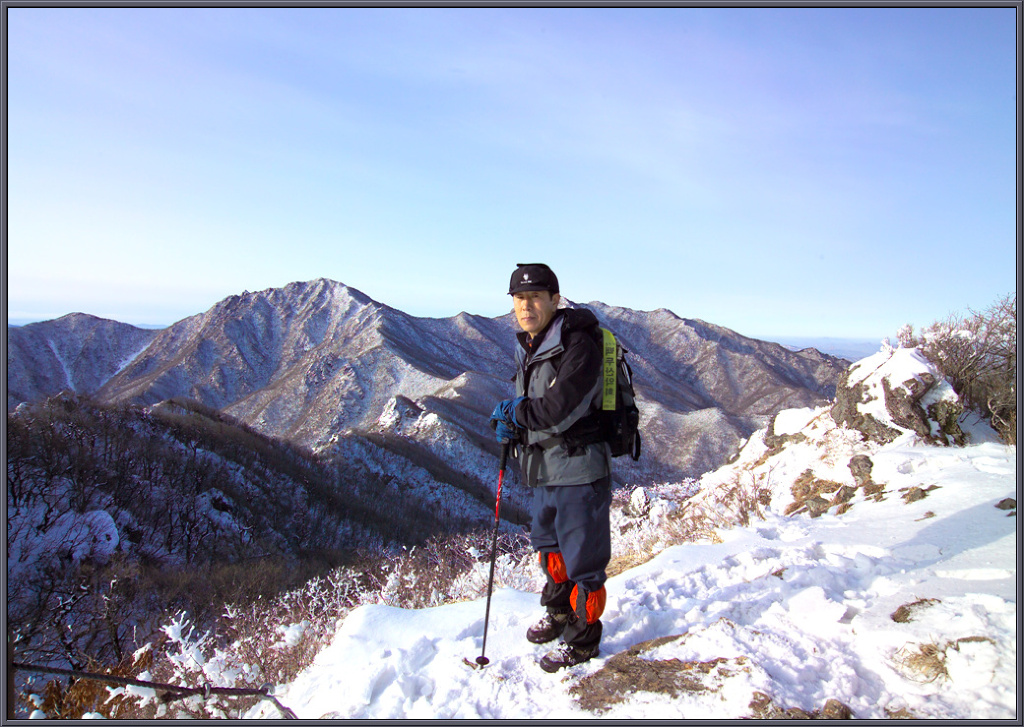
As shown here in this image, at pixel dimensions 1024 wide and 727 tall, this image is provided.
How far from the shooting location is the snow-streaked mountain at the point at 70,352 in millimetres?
115875

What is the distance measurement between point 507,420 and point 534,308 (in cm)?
78

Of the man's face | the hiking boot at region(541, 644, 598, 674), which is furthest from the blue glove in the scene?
the hiking boot at region(541, 644, 598, 674)

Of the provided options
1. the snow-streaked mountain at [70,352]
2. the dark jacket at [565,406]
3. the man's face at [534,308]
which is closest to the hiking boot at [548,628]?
the dark jacket at [565,406]

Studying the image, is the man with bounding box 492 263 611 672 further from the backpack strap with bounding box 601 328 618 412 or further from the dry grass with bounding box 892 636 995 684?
the dry grass with bounding box 892 636 995 684

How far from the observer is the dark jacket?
128 inches

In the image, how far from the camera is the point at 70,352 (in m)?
131

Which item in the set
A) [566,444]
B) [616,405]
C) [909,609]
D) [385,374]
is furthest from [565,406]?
[385,374]

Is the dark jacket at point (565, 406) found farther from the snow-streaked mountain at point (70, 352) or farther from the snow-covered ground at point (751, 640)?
the snow-streaked mountain at point (70, 352)

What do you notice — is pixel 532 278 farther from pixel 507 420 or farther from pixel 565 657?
pixel 565 657

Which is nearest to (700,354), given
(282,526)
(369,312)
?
(369,312)

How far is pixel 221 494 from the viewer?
28.6m

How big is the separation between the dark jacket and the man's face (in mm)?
85

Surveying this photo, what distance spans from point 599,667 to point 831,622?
1.47m

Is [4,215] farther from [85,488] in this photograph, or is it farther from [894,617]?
[85,488]
